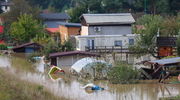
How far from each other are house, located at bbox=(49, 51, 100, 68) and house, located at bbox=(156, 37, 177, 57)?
426 cm

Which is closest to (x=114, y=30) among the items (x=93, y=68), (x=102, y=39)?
(x=102, y=39)

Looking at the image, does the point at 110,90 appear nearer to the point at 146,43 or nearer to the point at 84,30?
the point at 146,43

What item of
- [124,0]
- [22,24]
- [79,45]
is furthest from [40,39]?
[124,0]

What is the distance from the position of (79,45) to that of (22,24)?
998 centimetres

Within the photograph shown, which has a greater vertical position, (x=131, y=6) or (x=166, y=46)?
(x=166, y=46)

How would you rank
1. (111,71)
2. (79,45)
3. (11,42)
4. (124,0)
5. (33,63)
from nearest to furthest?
(111,71) < (33,63) < (79,45) < (11,42) < (124,0)

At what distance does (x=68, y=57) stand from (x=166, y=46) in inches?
260

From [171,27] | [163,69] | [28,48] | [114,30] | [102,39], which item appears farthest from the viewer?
[28,48]

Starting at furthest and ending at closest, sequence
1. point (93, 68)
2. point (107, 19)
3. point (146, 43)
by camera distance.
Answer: point (107, 19) < point (146, 43) < point (93, 68)

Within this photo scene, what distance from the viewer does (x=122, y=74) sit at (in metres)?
24.8

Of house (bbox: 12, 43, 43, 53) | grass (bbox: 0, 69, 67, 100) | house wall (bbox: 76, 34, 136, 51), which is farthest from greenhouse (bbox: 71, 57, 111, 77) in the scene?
house (bbox: 12, 43, 43, 53)

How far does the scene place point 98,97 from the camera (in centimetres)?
2117

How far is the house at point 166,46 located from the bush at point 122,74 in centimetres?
751

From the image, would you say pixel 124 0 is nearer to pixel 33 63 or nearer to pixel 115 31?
pixel 115 31
